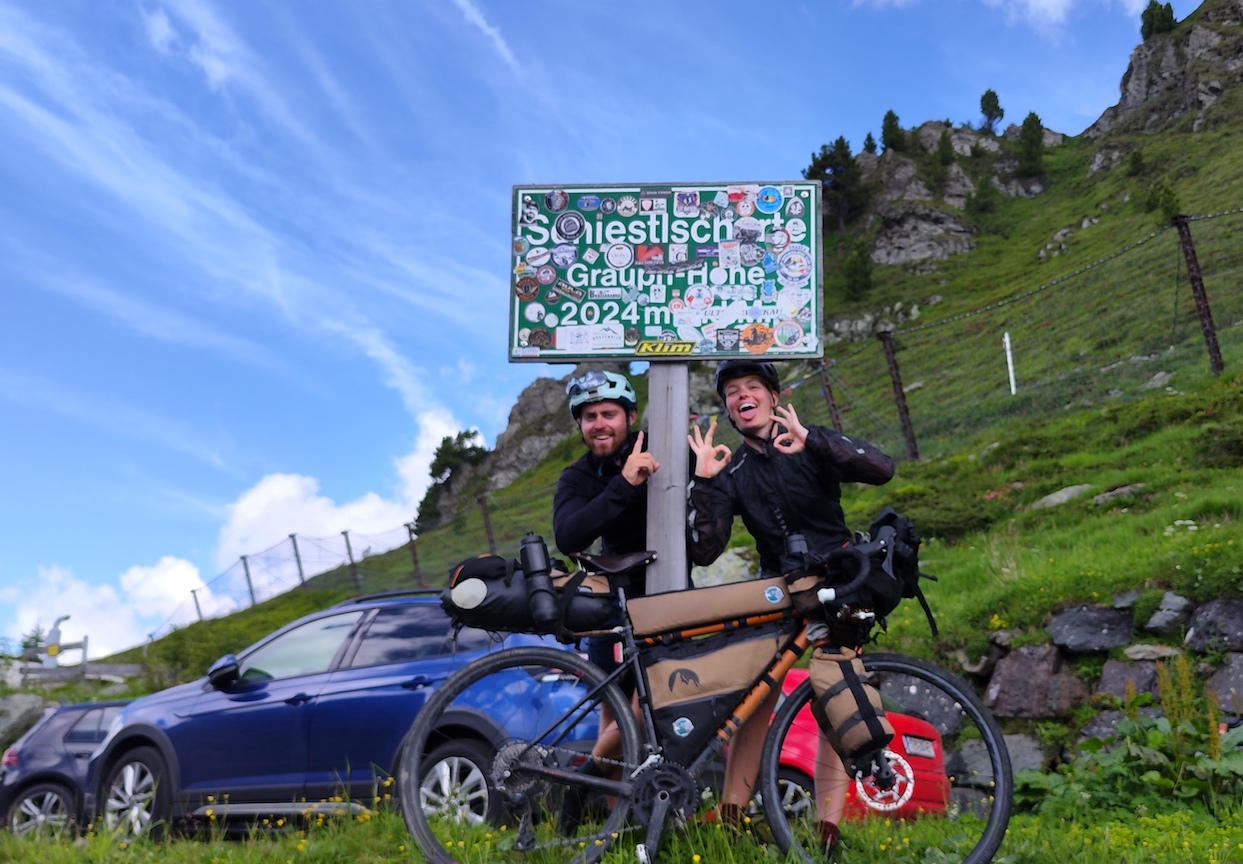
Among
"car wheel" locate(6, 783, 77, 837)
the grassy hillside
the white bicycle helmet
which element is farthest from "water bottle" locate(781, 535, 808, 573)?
"car wheel" locate(6, 783, 77, 837)

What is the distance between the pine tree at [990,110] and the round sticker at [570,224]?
4749 inches

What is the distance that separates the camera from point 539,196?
5215 mm

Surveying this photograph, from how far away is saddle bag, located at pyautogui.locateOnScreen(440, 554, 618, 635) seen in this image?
3705 millimetres

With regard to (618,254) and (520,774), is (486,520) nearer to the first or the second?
(618,254)

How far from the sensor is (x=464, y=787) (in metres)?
4.62

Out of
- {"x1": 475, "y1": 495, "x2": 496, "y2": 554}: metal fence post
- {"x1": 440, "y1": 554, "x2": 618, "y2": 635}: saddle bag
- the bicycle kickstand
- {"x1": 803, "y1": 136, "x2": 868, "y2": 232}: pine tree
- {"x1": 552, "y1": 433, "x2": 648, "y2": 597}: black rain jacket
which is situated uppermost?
{"x1": 803, "y1": 136, "x2": 868, "y2": 232}: pine tree

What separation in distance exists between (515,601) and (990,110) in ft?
407

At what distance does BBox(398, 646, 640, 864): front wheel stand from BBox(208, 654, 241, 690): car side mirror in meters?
3.42

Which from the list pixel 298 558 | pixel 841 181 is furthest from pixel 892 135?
pixel 298 558

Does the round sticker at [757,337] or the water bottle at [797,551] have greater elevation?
the round sticker at [757,337]

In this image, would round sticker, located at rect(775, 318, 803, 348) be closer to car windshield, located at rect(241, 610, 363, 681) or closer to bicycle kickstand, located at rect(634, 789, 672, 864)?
bicycle kickstand, located at rect(634, 789, 672, 864)

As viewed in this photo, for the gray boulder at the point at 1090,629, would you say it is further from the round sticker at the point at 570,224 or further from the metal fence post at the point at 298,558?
the metal fence post at the point at 298,558

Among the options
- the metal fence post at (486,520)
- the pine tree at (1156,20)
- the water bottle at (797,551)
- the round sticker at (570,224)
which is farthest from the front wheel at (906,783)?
the pine tree at (1156,20)

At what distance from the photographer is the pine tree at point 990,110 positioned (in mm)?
112500
